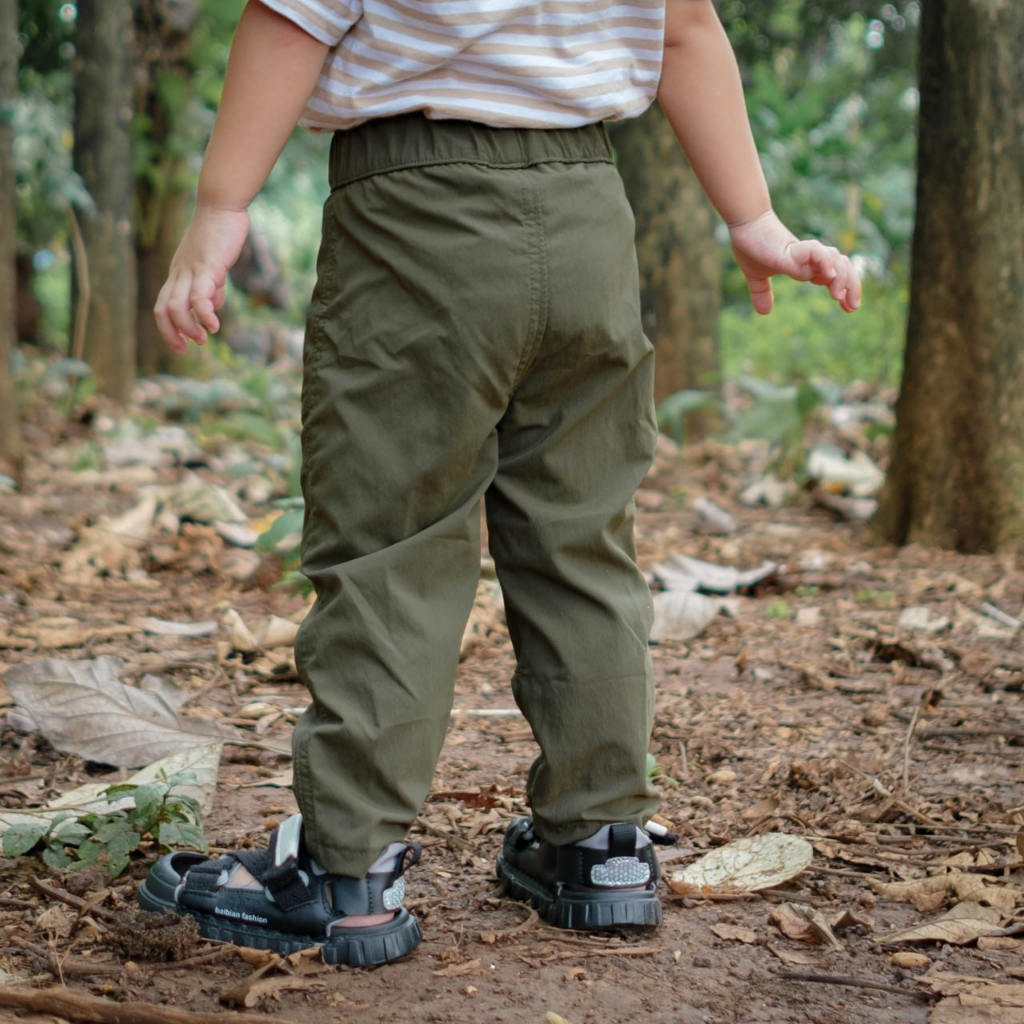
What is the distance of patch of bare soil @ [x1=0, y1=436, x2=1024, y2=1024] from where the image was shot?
5.04 ft

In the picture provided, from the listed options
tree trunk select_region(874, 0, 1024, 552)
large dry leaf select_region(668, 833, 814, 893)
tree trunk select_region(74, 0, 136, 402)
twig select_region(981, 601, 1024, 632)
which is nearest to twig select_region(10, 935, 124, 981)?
large dry leaf select_region(668, 833, 814, 893)

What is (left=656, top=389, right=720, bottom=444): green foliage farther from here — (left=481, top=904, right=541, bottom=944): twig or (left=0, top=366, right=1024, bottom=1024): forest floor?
(left=481, top=904, right=541, bottom=944): twig

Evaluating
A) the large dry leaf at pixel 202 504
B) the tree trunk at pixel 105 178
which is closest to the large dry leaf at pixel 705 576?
the large dry leaf at pixel 202 504

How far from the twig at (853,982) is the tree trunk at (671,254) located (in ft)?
15.0

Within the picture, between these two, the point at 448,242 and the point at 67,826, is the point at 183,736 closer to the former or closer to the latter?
the point at 67,826

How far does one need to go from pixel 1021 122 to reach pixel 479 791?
8.47 feet

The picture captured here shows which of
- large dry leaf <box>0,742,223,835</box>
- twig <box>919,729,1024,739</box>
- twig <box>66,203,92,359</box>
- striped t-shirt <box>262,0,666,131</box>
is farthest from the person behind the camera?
twig <box>66,203,92,359</box>

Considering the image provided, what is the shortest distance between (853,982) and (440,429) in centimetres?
85

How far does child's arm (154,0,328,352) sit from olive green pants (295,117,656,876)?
0.10m

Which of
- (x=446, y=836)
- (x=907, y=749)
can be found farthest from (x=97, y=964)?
(x=907, y=749)

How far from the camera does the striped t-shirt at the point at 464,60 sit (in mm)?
1527

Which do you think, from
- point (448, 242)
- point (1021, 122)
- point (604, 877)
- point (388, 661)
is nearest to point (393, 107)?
point (448, 242)

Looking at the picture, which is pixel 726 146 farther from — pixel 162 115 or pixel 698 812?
pixel 162 115

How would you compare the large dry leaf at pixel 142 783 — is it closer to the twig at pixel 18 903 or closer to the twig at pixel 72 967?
the twig at pixel 18 903
